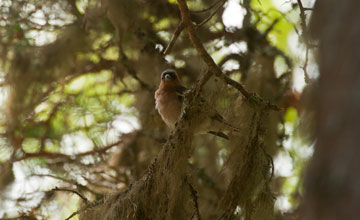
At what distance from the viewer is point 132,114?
613 cm

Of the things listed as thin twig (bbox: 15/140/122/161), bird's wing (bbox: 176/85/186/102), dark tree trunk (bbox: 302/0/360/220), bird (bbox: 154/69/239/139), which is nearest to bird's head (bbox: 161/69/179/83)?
bird (bbox: 154/69/239/139)

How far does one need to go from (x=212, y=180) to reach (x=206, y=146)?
0.54 meters

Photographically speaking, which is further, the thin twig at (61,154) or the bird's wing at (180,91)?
the bird's wing at (180,91)

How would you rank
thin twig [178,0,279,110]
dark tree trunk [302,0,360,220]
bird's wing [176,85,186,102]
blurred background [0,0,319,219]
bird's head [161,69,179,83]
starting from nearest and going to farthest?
dark tree trunk [302,0,360,220]
thin twig [178,0,279,110]
blurred background [0,0,319,219]
bird's head [161,69,179,83]
bird's wing [176,85,186,102]

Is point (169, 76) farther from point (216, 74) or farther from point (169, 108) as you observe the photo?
point (216, 74)

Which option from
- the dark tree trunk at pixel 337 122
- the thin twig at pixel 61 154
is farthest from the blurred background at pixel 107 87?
the dark tree trunk at pixel 337 122

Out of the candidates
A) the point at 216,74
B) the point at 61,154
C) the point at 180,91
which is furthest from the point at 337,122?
the point at 61,154

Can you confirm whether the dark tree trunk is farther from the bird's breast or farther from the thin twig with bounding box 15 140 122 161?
the thin twig with bounding box 15 140 122 161

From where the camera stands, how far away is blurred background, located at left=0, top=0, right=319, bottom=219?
185 inches

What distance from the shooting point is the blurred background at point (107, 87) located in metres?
4.71

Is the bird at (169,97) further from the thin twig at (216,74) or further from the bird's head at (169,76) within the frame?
the thin twig at (216,74)

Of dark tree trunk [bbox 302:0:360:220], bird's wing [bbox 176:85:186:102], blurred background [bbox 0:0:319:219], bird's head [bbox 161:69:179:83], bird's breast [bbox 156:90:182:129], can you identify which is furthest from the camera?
bird's wing [bbox 176:85:186:102]

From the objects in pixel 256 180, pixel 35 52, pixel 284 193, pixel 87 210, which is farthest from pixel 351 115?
pixel 284 193

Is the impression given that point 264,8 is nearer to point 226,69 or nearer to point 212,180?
point 226,69
